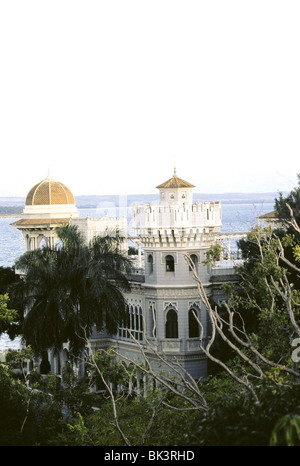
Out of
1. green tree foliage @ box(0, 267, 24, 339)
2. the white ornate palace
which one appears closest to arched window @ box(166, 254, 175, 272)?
the white ornate palace

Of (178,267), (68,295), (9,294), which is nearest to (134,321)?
(178,267)

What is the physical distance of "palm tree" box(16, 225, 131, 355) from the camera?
34969mm

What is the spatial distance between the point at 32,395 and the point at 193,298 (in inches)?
369

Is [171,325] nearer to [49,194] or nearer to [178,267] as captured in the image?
[178,267]

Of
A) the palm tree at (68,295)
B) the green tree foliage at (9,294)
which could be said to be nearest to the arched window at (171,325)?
the palm tree at (68,295)

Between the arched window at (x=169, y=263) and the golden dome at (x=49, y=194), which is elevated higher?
the golden dome at (x=49, y=194)

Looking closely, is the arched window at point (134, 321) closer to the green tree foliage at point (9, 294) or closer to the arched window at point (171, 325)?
Answer: the arched window at point (171, 325)

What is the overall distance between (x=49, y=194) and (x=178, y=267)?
12294mm

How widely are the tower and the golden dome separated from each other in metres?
10.4

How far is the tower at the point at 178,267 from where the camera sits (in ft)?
120

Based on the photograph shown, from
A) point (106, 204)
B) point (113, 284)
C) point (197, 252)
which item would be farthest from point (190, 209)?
point (106, 204)

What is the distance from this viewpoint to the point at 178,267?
3691 centimetres

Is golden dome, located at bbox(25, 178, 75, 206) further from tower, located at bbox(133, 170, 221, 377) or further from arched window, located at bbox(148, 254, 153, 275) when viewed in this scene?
arched window, located at bbox(148, 254, 153, 275)
